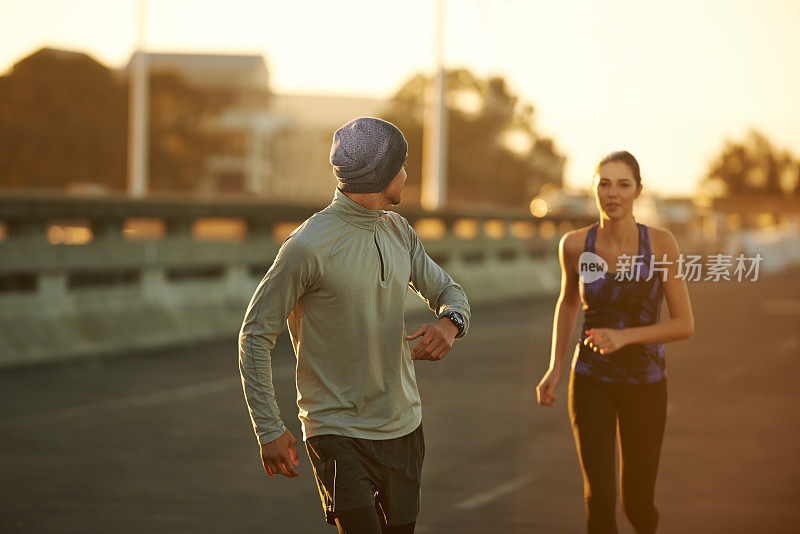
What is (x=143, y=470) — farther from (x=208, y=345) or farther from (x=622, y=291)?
(x=208, y=345)

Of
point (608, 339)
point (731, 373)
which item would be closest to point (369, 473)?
point (608, 339)

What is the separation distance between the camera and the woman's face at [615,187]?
5887mm

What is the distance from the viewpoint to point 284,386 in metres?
14.0

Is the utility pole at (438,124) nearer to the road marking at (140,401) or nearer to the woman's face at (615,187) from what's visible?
the road marking at (140,401)

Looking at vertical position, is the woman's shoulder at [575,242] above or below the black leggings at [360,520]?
above

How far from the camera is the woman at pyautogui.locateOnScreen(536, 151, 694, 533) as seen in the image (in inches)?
233

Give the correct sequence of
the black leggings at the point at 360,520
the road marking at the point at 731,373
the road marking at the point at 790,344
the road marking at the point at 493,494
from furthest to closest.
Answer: the road marking at the point at 790,344
the road marking at the point at 731,373
the road marking at the point at 493,494
the black leggings at the point at 360,520

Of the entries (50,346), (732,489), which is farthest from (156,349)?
(732,489)

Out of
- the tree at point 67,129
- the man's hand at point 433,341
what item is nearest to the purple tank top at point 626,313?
the man's hand at point 433,341

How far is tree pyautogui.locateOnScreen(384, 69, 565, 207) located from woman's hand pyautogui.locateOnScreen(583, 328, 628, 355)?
3460 inches

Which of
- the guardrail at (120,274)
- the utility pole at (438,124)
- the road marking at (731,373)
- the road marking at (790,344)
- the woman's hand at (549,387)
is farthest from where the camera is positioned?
the utility pole at (438,124)

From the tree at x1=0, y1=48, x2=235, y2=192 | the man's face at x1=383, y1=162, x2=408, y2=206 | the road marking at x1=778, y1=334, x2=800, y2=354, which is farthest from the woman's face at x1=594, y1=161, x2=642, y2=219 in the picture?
the tree at x1=0, y1=48, x2=235, y2=192

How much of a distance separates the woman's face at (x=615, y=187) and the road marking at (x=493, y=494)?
3024 millimetres

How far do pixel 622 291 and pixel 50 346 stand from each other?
400 inches
